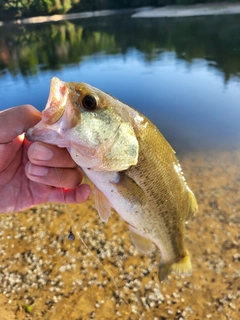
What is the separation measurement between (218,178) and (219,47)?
628 inches

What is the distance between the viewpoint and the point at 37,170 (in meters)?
2.41

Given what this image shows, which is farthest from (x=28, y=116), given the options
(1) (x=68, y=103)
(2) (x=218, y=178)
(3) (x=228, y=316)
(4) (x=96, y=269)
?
(2) (x=218, y=178)

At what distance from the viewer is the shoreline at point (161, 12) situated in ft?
128

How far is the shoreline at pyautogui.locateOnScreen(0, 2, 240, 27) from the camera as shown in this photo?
39125 millimetres

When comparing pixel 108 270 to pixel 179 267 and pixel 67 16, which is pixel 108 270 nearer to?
pixel 179 267

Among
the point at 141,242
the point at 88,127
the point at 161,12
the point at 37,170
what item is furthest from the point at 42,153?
the point at 161,12

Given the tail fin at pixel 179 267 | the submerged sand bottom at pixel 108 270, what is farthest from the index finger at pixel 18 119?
the submerged sand bottom at pixel 108 270

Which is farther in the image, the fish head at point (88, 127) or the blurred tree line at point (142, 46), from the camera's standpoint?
the blurred tree line at point (142, 46)

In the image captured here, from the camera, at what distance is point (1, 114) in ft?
7.38

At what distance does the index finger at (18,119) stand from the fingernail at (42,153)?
187 mm

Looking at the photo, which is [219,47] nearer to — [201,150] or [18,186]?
[201,150]

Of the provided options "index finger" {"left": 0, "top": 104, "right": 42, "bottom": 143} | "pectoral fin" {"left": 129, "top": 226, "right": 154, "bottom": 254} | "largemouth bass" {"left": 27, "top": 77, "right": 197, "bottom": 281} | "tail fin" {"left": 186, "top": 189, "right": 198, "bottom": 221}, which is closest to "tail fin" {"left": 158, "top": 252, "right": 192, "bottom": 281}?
"largemouth bass" {"left": 27, "top": 77, "right": 197, "bottom": 281}

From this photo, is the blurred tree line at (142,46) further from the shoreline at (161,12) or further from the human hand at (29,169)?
the human hand at (29,169)

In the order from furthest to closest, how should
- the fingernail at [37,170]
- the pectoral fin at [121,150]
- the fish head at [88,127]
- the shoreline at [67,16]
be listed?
the shoreline at [67,16], the fingernail at [37,170], the pectoral fin at [121,150], the fish head at [88,127]
